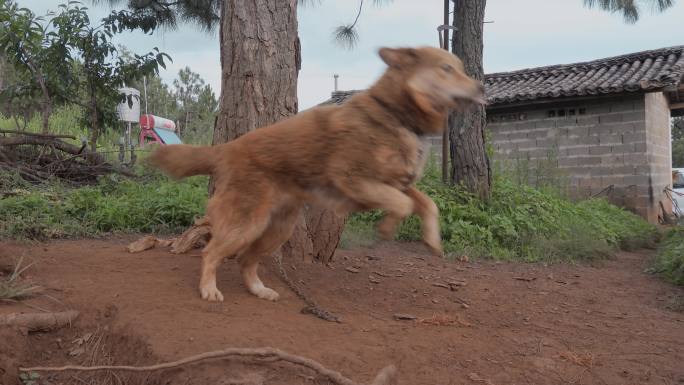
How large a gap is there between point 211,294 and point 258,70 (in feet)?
7.04

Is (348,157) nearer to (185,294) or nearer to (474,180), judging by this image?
(185,294)

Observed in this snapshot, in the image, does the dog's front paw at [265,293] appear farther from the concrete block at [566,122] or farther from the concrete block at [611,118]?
the concrete block at [611,118]

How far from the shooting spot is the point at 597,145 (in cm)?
1309

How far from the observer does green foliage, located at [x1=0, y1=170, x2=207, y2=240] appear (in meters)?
5.50

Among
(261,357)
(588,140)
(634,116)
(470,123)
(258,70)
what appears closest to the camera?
(261,357)

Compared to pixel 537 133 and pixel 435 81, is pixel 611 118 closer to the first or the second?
pixel 537 133

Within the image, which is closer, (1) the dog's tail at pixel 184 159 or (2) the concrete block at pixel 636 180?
(1) the dog's tail at pixel 184 159

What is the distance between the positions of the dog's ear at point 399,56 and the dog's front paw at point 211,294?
1960mm

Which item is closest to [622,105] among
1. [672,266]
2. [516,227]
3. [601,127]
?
[601,127]

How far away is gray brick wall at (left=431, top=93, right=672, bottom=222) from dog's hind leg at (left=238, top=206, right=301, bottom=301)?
9.60m

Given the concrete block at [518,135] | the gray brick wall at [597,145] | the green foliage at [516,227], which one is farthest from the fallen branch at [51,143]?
the concrete block at [518,135]

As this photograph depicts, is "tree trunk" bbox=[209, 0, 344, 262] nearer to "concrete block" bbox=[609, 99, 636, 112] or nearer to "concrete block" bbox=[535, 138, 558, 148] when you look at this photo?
"concrete block" bbox=[535, 138, 558, 148]

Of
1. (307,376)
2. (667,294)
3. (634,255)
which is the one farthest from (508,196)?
(307,376)

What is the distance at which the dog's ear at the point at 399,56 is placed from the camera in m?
3.30
